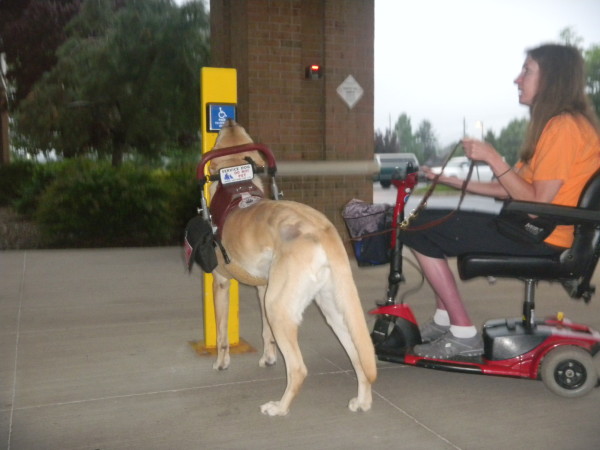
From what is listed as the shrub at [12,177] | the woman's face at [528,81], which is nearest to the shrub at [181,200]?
the woman's face at [528,81]

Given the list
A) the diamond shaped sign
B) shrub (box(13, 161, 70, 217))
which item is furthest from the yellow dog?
shrub (box(13, 161, 70, 217))

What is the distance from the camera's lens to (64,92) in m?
13.7

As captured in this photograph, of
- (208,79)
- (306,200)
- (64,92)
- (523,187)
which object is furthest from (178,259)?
(64,92)

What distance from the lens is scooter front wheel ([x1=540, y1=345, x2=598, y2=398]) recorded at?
3.29m

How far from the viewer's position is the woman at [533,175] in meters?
3.14

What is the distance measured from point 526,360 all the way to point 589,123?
1.32 meters

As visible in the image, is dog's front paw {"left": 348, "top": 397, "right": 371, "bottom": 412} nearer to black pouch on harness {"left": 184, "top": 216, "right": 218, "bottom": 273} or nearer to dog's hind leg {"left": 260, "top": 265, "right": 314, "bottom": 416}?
dog's hind leg {"left": 260, "top": 265, "right": 314, "bottom": 416}

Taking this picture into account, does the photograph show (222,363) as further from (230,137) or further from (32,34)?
(32,34)

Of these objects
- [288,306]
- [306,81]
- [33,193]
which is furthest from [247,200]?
[33,193]

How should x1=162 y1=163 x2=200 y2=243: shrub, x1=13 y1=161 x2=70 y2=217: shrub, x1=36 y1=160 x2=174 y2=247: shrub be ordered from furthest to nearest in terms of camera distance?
1. x1=13 y1=161 x2=70 y2=217: shrub
2. x1=162 y1=163 x2=200 y2=243: shrub
3. x1=36 y1=160 x2=174 y2=247: shrub

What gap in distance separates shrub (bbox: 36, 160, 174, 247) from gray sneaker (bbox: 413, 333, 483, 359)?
7.30 m

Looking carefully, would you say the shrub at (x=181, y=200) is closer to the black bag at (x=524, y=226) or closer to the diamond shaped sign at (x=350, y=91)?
the diamond shaped sign at (x=350, y=91)

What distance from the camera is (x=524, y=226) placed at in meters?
3.21

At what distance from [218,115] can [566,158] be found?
7.20 ft
